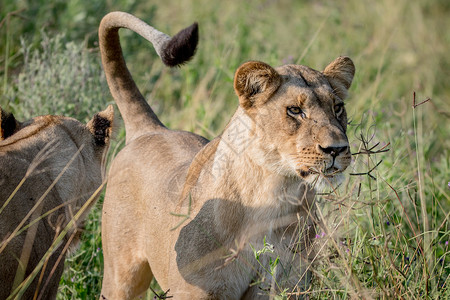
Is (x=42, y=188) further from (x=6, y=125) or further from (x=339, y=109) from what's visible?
(x=339, y=109)

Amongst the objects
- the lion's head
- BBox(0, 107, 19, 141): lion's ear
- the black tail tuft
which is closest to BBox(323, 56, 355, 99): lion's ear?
the lion's head

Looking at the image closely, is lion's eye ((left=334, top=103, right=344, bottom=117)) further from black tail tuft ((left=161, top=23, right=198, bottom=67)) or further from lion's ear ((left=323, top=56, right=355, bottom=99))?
black tail tuft ((left=161, top=23, right=198, bottom=67))

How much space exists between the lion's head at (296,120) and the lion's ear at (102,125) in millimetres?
1012

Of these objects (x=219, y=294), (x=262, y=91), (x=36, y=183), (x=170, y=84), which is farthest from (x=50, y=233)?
(x=170, y=84)

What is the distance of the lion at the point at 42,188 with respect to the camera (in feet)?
9.96

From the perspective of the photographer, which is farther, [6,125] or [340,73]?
[6,125]

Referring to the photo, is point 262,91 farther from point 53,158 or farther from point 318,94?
point 53,158

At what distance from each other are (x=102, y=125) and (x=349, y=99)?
177 centimetres

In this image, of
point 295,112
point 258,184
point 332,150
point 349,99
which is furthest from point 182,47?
point 349,99

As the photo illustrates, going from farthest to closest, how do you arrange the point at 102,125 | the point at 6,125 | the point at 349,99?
the point at 349,99, the point at 102,125, the point at 6,125

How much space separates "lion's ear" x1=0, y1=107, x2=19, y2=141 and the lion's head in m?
1.28

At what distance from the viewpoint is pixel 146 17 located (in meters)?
7.23

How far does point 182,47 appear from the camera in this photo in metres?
3.26

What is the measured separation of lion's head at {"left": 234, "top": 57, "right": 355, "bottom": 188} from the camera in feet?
9.73
